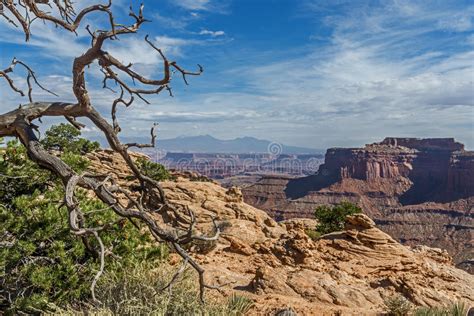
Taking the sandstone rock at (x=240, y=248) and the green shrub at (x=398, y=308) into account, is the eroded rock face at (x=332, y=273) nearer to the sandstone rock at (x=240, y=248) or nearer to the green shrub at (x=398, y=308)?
the sandstone rock at (x=240, y=248)

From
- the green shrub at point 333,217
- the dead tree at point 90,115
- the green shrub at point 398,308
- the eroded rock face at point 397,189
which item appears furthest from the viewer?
the eroded rock face at point 397,189

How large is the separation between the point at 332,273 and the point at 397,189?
577 feet

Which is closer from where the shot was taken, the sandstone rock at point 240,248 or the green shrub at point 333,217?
the sandstone rock at point 240,248

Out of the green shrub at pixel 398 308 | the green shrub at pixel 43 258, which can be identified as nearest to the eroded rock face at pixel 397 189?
the green shrub at pixel 398 308

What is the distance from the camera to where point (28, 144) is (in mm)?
6375

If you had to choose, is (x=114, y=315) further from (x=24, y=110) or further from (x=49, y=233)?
(x=24, y=110)

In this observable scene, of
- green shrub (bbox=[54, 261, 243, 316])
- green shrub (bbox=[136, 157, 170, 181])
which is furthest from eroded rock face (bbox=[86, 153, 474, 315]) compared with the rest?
green shrub (bbox=[136, 157, 170, 181])

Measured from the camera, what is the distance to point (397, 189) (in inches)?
6905

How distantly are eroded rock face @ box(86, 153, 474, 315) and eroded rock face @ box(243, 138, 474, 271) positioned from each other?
381ft

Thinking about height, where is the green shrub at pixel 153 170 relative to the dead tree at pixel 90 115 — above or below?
below

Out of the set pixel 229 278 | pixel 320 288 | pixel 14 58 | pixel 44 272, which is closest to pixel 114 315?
pixel 44 272

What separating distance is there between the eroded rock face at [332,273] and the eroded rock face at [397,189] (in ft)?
A: 381

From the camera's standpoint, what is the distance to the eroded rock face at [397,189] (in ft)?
442

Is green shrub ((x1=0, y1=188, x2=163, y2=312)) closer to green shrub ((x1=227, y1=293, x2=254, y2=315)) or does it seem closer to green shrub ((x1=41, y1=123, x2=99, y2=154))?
green shrub ((x1=227, y1=293, x2=254, y2=315))
